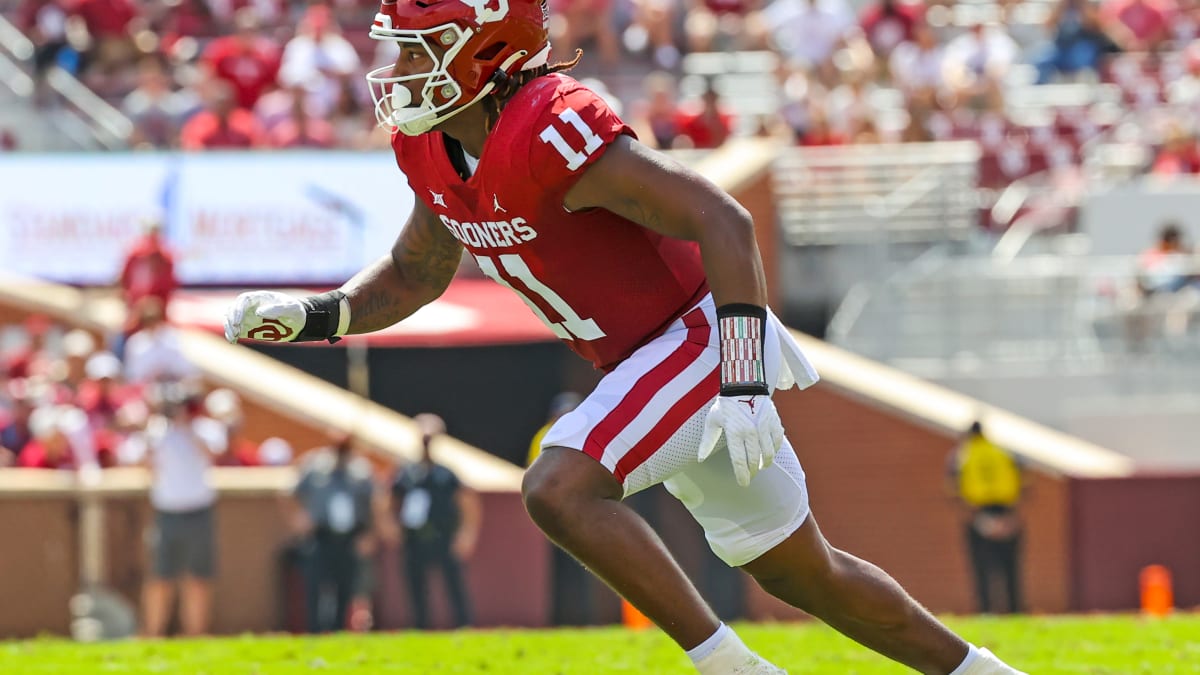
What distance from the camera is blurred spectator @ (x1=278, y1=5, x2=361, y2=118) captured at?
16.4 metres

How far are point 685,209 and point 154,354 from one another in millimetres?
9686

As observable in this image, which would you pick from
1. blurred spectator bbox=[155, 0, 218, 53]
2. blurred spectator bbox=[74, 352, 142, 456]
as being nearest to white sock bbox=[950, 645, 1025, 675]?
blurred spectator bbox=[74, 352, 142, 456]

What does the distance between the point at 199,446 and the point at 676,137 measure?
5651 millimetres

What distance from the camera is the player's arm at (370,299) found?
205 inches

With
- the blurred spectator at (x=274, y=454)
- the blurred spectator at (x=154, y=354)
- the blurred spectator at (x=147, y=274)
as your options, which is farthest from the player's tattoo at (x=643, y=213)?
the blurred spectator at (x=147, y=274)

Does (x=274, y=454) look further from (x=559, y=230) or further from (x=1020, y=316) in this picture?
(x=559, y=230)

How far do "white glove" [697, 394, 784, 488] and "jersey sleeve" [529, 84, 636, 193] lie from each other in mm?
637

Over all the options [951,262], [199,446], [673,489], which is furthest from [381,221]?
[673,489]

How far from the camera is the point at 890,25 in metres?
17.6

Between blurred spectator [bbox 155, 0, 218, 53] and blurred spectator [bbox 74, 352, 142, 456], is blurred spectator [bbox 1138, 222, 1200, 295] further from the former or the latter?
blurred spectator [bbox 155, 0, 218, 53]

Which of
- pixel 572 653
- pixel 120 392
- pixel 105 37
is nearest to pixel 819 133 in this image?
pixel 120 392

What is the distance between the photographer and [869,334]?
1556cm

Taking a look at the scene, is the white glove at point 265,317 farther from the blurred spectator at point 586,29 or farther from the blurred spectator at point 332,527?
the blurred spectator at point 586,29

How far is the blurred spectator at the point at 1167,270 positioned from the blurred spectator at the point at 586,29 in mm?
5111
